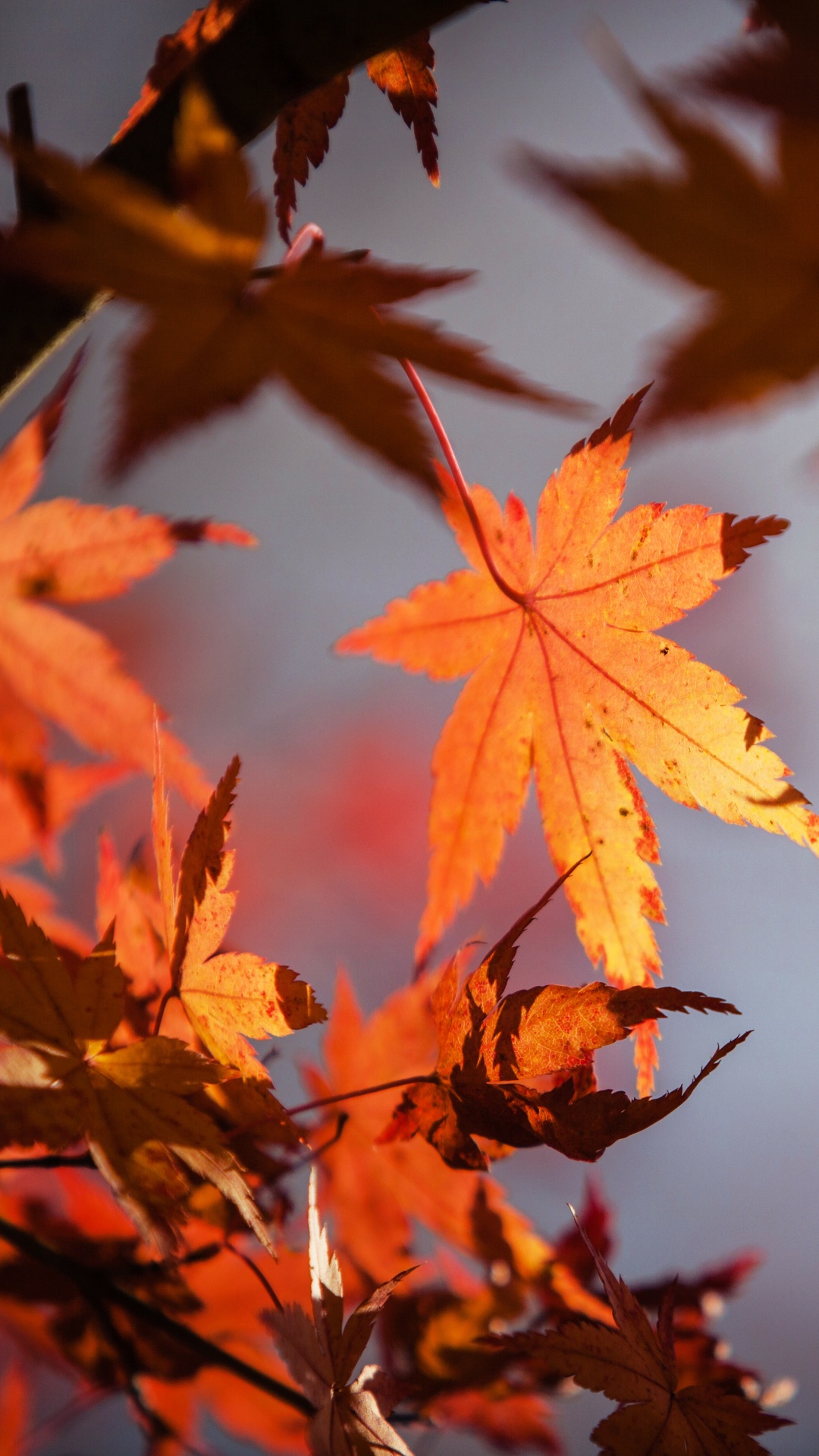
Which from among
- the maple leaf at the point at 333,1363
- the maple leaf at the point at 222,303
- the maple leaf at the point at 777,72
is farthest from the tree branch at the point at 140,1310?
the maple leaf at the point at 777,72

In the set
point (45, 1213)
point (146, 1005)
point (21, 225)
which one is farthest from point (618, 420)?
point (45, 1213)

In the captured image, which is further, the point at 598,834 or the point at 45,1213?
the point at 45,1213

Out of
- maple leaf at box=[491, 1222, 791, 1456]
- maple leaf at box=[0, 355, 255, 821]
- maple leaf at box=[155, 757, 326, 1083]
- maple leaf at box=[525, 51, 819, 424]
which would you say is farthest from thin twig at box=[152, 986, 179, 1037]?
maple leaf at box=[525, 51, 819, 424]

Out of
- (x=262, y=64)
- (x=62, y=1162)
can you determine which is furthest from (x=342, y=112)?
(x=62, y=1162)

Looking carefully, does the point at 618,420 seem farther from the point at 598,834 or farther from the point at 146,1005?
the point at 146,1005

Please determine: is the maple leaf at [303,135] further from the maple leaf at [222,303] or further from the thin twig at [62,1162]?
the thin twig at [62,1162]
